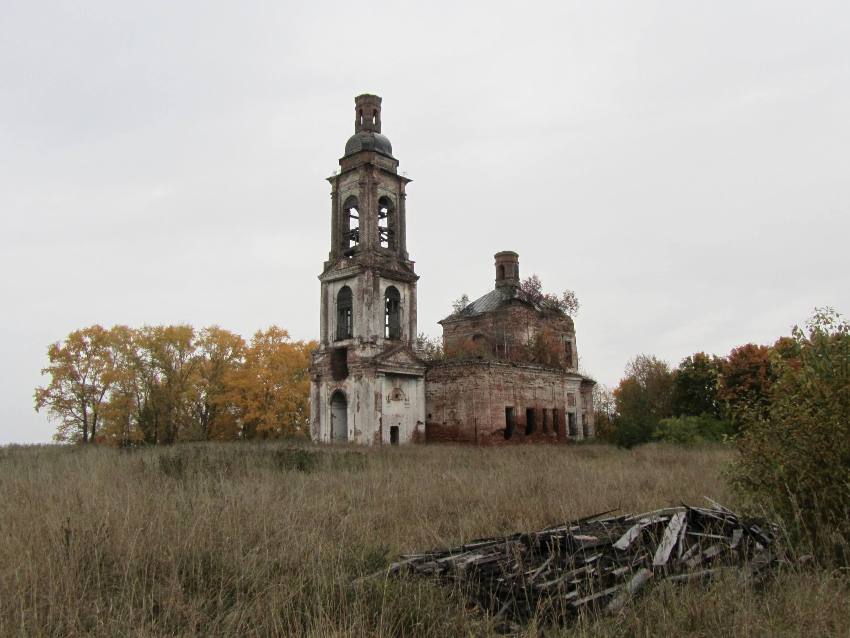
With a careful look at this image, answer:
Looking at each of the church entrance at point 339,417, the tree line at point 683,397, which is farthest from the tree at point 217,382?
the tree line at point 683,397

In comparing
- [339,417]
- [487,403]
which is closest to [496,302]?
[487,403]

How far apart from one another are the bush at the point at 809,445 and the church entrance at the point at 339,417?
21238 millimetres

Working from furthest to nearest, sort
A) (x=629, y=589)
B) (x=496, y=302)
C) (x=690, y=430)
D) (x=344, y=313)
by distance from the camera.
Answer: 1. (x=496, y=302)
2. (x=344, y=313)
3. (x=690, y=430)
4. (x=629, y=589)

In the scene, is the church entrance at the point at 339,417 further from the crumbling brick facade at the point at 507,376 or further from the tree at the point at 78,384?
the tree at the point at 78,384

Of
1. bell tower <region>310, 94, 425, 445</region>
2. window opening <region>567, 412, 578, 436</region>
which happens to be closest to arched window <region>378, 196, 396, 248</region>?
bell tower <region>310, 94, 425, 445</region>

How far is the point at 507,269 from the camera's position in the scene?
116 ft

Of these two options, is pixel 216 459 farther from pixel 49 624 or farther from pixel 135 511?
pixel 49 624

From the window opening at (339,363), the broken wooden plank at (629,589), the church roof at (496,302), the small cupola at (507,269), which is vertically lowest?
the broken wooden plank at (629,589)

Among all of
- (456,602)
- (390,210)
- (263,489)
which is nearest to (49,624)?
(456,602)

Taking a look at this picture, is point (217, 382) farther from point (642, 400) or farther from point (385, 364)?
point (642, 400)

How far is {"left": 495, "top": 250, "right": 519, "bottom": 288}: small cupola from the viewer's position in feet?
116

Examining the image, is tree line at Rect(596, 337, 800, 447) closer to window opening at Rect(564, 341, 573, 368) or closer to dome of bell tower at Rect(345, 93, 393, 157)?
window opening at Rect(564, 341, 573, 368)

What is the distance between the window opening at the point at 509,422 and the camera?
26797 mm

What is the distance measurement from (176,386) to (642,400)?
31141 millimetres
